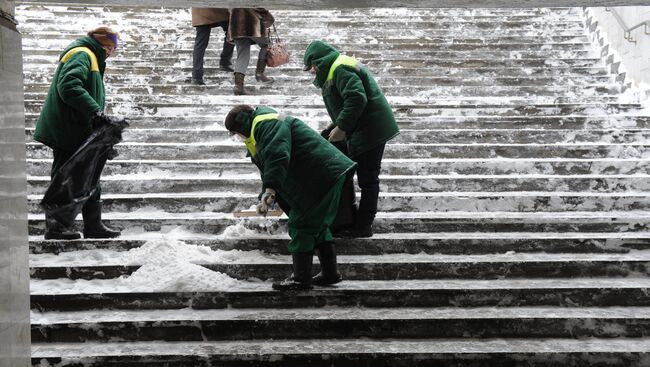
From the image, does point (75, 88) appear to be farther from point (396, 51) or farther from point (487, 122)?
point (396, 51)

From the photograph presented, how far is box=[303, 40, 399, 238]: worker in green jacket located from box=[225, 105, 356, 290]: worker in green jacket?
22.2 inches

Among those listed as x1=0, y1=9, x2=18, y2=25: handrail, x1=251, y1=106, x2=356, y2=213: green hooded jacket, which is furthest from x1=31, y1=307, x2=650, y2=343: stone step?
x1=0, y1=9, x2=18, y2=25: handrail

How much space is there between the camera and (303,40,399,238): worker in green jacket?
5.74 m

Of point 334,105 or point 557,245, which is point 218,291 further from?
point 557,245

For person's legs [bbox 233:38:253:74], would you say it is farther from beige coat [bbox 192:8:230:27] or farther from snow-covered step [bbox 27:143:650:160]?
snow-covered step [bbox 27:143:650:160]

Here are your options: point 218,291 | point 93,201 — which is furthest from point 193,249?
point 93,201

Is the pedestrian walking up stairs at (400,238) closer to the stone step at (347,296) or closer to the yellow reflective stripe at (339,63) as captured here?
the stone step at (347,296)

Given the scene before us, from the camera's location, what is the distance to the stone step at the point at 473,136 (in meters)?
7.64

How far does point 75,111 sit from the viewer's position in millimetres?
5777

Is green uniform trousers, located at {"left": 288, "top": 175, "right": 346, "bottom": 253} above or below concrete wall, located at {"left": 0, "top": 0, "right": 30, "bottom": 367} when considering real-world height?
below

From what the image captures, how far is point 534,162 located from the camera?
23.3 ft

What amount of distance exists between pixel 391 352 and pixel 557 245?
1.95 m

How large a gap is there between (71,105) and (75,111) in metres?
0.13

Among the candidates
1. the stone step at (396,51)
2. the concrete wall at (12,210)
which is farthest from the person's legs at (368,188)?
the stone step at (396,51)
